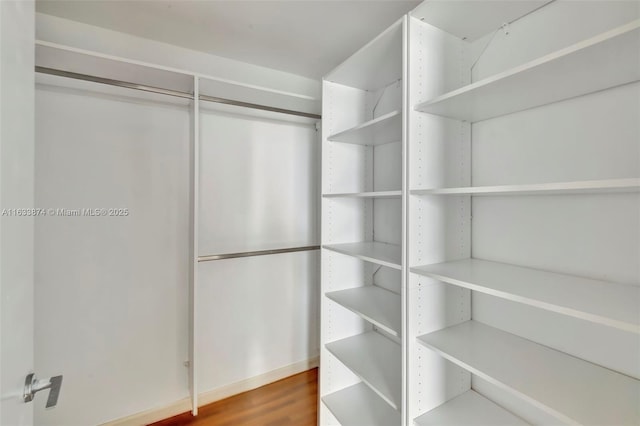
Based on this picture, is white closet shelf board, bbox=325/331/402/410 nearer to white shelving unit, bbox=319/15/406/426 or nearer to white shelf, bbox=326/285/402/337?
white shelving unit, bbox=319/15/406/426

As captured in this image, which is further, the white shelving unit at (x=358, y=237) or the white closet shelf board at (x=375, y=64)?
the white shelving unit at (x=358, y=237)

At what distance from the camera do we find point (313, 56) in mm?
2027

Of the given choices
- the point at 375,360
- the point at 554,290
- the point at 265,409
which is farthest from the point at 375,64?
the point at 265,409

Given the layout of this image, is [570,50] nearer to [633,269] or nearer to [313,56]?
[633,269]

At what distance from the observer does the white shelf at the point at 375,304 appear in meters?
1.31

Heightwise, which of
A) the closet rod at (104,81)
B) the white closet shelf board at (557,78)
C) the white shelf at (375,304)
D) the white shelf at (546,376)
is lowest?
the white shelf at (546,376)

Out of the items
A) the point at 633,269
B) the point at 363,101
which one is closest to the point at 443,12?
the point at 363,101

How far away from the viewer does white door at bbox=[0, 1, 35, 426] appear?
598 millimetres

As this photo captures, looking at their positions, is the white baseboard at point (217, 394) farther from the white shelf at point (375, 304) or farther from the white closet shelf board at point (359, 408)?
the white shelf at point (375, 304)

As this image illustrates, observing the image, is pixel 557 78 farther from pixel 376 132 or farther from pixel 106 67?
pixel 106 67

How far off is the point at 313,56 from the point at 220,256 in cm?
154

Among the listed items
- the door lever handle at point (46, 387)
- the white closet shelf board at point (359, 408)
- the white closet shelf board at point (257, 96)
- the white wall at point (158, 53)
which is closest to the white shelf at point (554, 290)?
the white closet shelf board at point (359, 408)

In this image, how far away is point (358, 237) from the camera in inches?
71.8

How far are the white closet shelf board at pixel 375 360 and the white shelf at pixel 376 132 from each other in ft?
4.00
